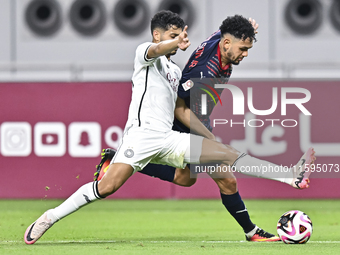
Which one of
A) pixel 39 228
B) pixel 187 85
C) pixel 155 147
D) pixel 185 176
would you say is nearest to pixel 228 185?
pixel 185 176

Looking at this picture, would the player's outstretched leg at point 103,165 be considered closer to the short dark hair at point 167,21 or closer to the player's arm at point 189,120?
the player's arm at point 189,120

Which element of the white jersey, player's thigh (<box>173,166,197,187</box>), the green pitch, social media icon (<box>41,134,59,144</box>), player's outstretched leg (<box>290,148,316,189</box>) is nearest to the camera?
player's outstretched leg (<box>290,148,316,189</box>)

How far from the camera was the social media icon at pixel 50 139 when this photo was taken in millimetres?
11375

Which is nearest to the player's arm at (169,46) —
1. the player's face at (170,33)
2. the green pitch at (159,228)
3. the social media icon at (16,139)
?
the player's face at (170,33)

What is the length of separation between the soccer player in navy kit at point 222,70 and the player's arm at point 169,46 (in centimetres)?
75

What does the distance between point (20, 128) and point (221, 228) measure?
4784mm

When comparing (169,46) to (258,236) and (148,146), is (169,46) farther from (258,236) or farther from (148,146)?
(258,236)

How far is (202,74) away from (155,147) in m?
0.89

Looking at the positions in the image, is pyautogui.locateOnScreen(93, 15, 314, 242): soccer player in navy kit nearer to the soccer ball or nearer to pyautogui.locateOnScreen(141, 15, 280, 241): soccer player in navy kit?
pyautogui.locateOnScreen(141, 15, 280, 241): soccer player in navy kit

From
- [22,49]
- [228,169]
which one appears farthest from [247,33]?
[22,49]

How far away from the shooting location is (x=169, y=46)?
18.5 feet

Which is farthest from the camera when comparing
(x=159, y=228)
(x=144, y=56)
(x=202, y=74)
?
(x=159, y=228)

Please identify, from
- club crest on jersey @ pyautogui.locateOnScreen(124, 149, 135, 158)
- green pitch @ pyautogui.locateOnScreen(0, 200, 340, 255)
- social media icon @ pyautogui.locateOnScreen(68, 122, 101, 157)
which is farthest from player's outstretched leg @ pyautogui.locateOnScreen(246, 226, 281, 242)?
social media icon @ pyautogui.locateOnScreen(68, 122, 101, 157)

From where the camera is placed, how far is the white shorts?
6.13 meters
